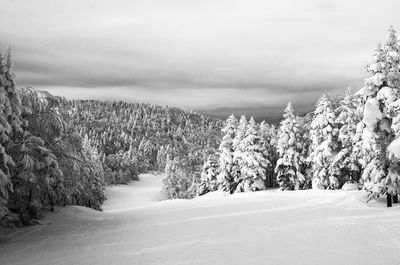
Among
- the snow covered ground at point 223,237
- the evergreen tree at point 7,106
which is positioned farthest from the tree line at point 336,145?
the evergreen tree at point 7,106

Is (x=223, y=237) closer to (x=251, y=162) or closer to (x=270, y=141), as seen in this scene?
(x=251, y=162)

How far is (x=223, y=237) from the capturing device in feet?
65.1

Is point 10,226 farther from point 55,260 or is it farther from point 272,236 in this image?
point 272,236

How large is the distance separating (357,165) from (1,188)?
35.0 m

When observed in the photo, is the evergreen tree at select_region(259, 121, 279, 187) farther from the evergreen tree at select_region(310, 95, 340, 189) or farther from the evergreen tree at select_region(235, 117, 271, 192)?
the evergreen tree at select_region(310, 95, 340, 189)

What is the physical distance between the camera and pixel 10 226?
22.4 meters

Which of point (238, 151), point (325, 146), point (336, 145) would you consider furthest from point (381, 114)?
point (238, 151)

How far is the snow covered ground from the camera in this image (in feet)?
51.8

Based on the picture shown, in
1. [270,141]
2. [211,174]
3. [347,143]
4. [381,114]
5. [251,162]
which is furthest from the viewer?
[270,141]

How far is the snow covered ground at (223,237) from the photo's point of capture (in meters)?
15.8

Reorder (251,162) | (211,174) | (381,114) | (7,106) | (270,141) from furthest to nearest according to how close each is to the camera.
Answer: (270,141)
(211,174)
(251,162)
(381,114)
(7,106)

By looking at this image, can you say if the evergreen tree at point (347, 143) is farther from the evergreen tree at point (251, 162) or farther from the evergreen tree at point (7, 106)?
the evergreen tree at point (7, 106)

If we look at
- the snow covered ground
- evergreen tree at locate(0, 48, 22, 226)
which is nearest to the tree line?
the snow covered ground

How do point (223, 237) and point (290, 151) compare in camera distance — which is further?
point (290, 151)
